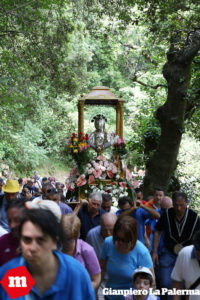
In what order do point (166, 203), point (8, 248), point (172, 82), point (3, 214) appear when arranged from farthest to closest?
1. point (172, 82)
2. point (166, 203)
3. point (3, 214)
4. point (8, 248)

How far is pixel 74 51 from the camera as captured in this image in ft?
111

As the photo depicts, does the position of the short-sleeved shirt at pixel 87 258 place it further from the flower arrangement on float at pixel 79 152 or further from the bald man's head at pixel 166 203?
the flower arrangement on float at pixel 79 152

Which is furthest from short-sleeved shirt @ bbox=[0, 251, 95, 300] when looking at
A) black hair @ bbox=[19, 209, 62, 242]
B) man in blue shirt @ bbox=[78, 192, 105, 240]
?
man in blue shirt @ bbox=[78, 192, 105, 240]

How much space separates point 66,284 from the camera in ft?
8.66

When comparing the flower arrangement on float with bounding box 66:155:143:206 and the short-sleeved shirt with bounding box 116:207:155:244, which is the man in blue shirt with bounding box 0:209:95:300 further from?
the flower arrangement on float with bounding box 66:155:143:206

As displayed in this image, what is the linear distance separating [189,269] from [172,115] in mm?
9578

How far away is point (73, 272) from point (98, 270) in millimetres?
1596

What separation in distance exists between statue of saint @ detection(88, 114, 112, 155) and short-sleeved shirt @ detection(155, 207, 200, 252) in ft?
21.4

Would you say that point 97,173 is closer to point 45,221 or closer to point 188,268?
point 188,268

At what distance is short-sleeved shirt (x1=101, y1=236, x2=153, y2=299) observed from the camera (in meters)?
4.52

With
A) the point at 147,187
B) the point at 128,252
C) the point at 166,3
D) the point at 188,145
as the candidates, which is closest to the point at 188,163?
the point at 188,145

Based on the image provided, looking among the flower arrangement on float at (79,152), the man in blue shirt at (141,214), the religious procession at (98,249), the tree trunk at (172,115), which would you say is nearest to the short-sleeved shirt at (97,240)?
the religious procession at (98,249)

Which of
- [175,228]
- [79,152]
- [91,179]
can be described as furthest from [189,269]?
[79,152]

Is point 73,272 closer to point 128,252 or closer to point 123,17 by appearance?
point 128,252
